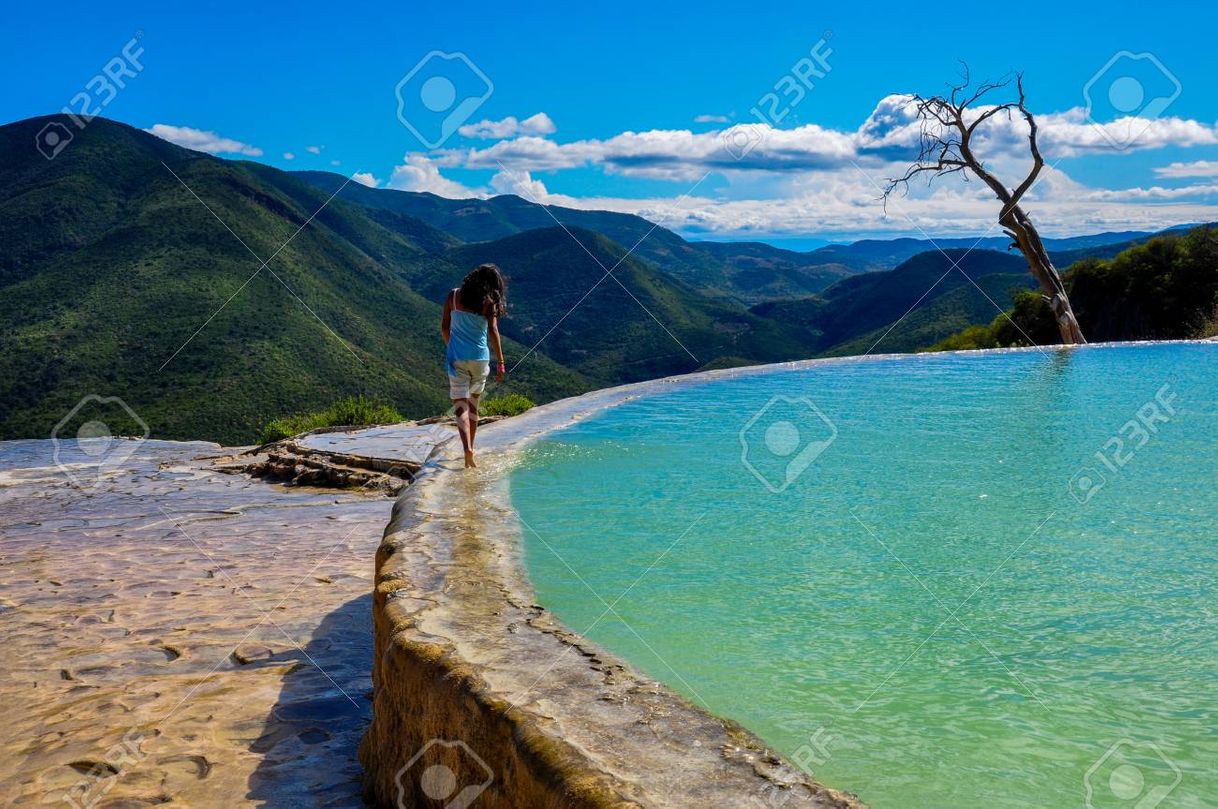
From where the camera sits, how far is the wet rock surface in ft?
9.79

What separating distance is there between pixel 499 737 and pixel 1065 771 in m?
1.47

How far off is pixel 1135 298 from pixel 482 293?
24910mm

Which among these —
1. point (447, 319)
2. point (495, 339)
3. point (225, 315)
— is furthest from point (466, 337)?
point (225, 315)

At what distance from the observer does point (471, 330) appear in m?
6.59

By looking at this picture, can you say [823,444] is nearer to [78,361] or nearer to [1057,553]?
[1057,553]

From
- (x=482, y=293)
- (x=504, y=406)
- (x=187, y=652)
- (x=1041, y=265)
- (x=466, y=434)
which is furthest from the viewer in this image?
(x=1041, y=265)

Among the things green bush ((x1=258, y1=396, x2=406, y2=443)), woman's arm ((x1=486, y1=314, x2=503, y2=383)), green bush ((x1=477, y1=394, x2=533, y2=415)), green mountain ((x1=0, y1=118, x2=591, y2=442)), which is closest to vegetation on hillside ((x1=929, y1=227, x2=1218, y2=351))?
green bush ((x1=477, y1=394, x2=533, y2=415))

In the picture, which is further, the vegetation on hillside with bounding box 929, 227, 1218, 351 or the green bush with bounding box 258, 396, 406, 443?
the vegetation on hillside with bounding box 929, 227, 1218, 351

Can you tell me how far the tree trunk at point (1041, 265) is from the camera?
2017 centimetres

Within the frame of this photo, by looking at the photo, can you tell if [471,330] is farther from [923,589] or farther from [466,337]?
[923,589]

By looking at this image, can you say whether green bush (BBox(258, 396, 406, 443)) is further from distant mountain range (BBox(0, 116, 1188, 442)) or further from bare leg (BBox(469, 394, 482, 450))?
bare leg (BBox(469, 394, 482, 450))

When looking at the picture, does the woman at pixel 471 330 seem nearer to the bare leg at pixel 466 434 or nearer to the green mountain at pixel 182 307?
the bare leg at pixel 466 434

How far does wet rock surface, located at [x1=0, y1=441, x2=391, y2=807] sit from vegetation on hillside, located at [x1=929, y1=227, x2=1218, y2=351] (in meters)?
20.4

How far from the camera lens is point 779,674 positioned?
117 inches
